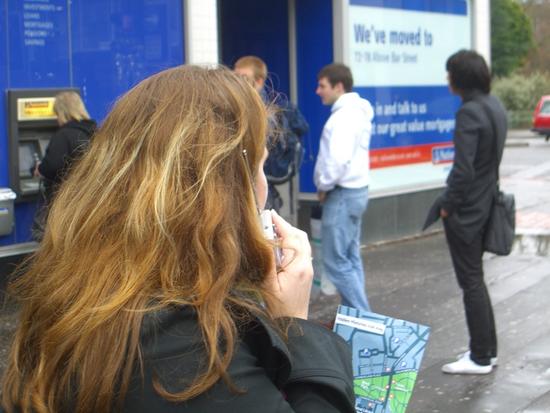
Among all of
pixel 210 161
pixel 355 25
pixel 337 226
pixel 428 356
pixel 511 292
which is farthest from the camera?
pixel 355 25

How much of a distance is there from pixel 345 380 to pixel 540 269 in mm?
7300

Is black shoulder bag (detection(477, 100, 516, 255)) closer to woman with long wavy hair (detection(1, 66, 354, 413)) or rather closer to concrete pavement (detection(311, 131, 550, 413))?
concrete pavement (detection(311, 131, 550, 413))

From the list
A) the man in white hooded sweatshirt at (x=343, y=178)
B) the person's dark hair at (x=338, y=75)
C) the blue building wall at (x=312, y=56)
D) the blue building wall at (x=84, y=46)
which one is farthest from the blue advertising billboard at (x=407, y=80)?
the man in white hooded sweatshirt at (x=343, y=178)

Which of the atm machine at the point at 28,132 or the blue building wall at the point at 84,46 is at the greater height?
the blue building wall at the point at 84,46

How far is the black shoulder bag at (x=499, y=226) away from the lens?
5012mm

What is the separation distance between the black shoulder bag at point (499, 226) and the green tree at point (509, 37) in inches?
1660

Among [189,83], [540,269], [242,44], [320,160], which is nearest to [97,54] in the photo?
[320,160]

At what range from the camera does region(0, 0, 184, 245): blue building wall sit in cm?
625

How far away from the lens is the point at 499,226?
504 centimetres

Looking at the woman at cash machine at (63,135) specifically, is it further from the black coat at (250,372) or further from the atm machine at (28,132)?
the black coat at (250,372)

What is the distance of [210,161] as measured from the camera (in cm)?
145

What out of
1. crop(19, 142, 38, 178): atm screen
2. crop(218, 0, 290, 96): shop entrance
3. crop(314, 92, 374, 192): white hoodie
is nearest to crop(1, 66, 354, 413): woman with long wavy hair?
crop(314, 92, 374, 192): white hoodie

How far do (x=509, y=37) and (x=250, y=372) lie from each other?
4813 cm

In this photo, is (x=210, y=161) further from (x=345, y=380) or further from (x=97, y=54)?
(x=97, y=54)
